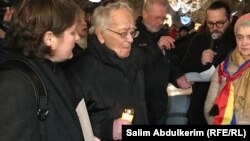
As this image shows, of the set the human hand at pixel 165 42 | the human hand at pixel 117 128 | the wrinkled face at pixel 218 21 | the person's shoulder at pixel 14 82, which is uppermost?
the person's shoulder at pixel 14 82

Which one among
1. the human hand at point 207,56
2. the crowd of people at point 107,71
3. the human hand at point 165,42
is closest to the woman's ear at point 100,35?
the crowd of people at point 107,71

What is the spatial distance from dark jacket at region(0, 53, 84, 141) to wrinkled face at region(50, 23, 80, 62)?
74 millimetres

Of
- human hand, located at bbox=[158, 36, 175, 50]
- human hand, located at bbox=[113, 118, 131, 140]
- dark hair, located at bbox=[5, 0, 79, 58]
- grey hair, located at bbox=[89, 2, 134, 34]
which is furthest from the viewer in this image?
human hand, located at bbox=[158, 36, 175, 50]

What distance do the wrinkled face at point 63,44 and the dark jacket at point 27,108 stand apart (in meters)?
0.07

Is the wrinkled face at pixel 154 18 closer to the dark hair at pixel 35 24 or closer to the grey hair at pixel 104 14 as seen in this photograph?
the grey hair at pixel 104 14

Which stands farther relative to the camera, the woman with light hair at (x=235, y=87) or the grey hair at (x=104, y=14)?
the woman with light hair at (x=235, y=87)

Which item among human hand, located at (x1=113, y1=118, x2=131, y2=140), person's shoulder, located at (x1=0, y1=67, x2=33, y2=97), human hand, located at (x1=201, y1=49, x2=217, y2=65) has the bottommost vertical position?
human hand, located at (x1=113, y1=118, x2=131, y2=140)

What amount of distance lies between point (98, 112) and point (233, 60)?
1.31m

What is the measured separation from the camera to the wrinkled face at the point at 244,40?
315cm

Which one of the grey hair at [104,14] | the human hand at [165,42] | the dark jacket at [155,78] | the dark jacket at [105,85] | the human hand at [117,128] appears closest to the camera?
the human hand at [117,128]

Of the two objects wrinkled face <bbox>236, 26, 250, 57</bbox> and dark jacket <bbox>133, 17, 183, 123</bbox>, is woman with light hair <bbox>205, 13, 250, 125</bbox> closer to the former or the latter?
wrinkled face <bbox>236, 26, 250, 57</bbox>

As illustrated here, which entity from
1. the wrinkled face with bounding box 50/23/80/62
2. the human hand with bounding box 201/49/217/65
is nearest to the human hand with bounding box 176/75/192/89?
the human hand with bounding box 201/49/217/65

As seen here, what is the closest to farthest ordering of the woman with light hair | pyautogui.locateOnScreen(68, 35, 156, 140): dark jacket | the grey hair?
pyautogui.locateOnScreen(68, 35, 156, 140): dark jacket → the grey hair → the woman with light hair

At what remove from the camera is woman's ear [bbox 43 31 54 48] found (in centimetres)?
176
